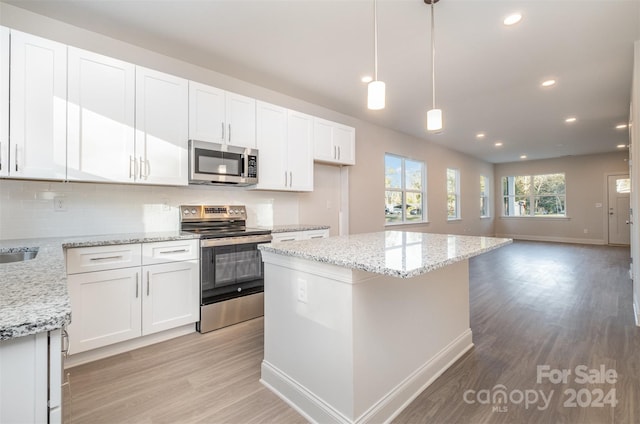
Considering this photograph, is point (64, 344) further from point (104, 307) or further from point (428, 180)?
point (428, 180)

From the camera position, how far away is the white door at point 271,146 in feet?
11.2

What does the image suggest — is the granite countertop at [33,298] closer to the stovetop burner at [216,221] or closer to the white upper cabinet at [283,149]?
the stovetop burner at [216,221]

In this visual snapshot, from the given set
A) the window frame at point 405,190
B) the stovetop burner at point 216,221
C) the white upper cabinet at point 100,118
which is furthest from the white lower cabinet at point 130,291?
the window frame at point 405,190

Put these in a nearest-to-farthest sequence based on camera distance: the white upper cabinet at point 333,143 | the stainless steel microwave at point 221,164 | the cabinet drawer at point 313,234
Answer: the stainless steel microwave at point 221,164
the cabinet drawer at point 313,234
the white upper cabinet at point 333,143

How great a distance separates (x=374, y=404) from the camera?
1.57m

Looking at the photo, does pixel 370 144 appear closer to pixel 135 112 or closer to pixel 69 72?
pixel 135 112

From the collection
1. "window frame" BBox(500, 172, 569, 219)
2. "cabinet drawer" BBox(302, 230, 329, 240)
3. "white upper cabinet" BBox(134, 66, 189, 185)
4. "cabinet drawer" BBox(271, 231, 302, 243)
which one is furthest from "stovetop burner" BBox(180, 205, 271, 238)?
"window frame" BBox(500, 172, 569, 219)

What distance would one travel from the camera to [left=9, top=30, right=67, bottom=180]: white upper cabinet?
2.08 meters

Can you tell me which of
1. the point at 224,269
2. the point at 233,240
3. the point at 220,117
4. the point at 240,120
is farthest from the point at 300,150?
the point at 224,269

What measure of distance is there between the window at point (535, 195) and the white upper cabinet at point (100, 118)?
1102 cm

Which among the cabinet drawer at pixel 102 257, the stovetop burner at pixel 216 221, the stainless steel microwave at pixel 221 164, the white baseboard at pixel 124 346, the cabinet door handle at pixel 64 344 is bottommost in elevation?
the white baseboard at pixel 124 346

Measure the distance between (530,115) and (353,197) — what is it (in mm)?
3214

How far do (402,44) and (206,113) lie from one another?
198cm

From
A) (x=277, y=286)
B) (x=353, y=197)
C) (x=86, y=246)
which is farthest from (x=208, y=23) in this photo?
(x=353, y=197)
